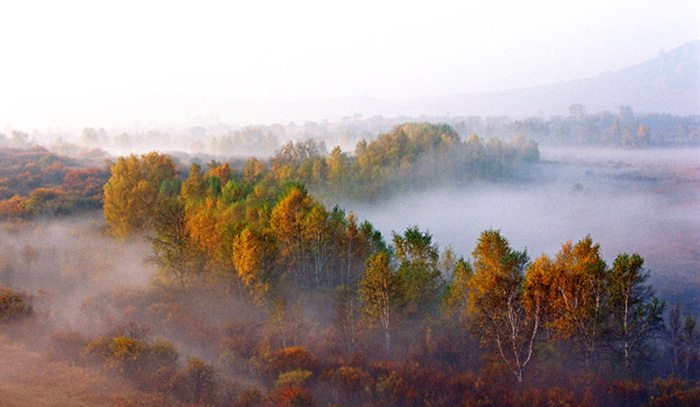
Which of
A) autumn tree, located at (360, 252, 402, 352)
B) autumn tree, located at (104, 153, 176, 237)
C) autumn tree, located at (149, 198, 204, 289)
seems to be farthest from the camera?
autumn tree, located at (104, 153, 176, 237)

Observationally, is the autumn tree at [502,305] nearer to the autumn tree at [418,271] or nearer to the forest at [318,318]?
the forest at [318,318]

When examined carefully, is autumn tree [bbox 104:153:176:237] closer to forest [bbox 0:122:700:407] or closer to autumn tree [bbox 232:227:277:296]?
forest [bbox 0:122:700:407]

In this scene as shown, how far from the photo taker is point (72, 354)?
25406 millimetres

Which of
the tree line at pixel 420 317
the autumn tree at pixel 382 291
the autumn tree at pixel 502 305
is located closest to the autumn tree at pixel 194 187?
the tree line at pixel 420 317

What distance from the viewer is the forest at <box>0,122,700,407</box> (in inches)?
899

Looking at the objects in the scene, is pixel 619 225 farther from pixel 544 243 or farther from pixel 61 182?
pixel 61 182

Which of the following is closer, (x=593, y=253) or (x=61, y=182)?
(x=593, y=253)

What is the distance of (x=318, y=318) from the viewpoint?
36031 millimetres

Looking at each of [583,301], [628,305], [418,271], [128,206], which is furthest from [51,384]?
[628,305]

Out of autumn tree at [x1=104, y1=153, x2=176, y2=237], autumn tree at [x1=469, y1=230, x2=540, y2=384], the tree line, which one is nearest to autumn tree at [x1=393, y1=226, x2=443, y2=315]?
the tree line

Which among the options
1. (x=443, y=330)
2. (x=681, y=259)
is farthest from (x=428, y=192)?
(x=443, y=330)

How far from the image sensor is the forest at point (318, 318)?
2283 cm

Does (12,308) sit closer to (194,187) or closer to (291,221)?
(291,221)

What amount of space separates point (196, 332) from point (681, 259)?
78298mm
